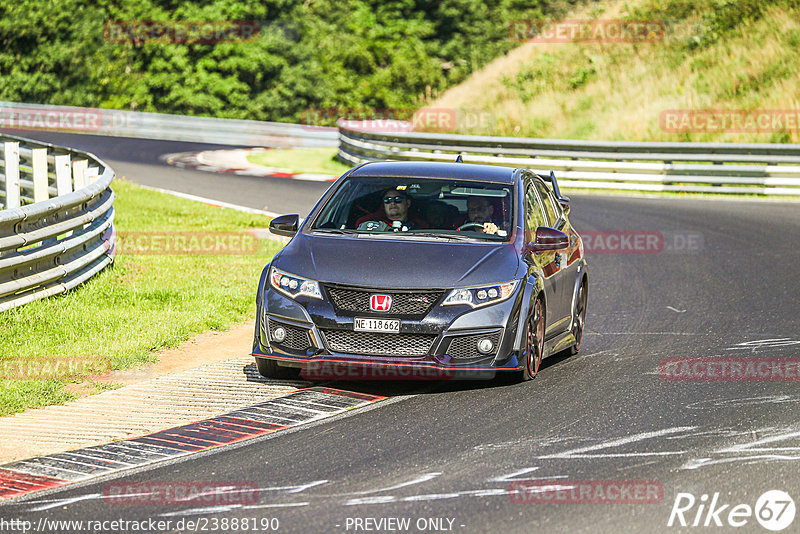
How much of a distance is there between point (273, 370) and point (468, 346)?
155 cm

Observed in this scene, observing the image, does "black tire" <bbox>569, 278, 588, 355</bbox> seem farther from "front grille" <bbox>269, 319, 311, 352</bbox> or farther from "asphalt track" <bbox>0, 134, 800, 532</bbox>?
"front grille" <bbox>269, 319, 311, 352</bbox>

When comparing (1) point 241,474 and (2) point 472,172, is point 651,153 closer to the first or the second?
(2) point 472,172

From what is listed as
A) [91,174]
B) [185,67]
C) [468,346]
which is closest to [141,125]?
[185,67]

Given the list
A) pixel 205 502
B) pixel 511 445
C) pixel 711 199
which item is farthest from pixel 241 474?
pixel 711 199

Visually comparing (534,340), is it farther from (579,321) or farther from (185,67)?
(185,67)

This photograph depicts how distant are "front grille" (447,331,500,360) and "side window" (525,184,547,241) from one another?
1249 millimetres

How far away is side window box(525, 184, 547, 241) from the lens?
377 inches

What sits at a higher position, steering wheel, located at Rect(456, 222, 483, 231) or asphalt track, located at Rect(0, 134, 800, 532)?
steering wheel, located at Rect(456, 222, 483, 231)

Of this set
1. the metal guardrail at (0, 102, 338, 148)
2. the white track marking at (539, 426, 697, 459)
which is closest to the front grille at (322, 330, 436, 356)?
the white track marking at (539, 426, 697, 459)

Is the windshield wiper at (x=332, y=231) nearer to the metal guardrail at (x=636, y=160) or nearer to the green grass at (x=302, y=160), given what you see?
the metal guardrail at (x=636, y=160)

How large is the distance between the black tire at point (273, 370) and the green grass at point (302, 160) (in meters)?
20.4

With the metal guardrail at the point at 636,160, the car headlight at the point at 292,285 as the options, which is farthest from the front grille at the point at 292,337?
the metal guardrail at the point at 636,160

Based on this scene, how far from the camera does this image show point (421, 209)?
9.55 metres

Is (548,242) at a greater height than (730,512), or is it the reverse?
(548,242)
